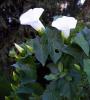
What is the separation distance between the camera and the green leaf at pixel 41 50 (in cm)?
208

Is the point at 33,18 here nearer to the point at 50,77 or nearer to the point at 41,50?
the point at 41,50

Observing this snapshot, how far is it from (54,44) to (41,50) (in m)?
0.09

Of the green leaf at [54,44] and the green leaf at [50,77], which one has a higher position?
the green leaf at [54,44]

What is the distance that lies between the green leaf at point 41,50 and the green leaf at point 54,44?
0.10 feet

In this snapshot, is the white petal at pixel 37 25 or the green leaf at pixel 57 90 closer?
the green leaf at pixel 57 90

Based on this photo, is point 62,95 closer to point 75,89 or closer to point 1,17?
point 75,89

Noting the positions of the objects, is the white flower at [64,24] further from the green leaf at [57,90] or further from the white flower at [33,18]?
the green leaf at [57,90]

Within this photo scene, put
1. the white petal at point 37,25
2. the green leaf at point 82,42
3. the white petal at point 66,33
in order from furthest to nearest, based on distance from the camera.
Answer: the white petal at point 37,25, the white petal at point 66,33, the green leaf at point 82,42

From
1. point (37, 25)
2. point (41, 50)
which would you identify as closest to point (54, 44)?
point (41, 50)

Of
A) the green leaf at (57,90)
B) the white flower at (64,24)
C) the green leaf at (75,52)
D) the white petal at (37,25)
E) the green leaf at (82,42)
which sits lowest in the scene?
the green leaf at (57,90)

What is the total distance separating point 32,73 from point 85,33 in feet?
1.34

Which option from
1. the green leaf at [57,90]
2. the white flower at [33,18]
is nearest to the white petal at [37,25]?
the white flower at [33,18]

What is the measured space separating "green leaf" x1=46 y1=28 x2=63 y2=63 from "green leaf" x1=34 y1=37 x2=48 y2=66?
0.10 feet

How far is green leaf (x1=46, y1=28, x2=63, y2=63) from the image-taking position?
2049 mm
